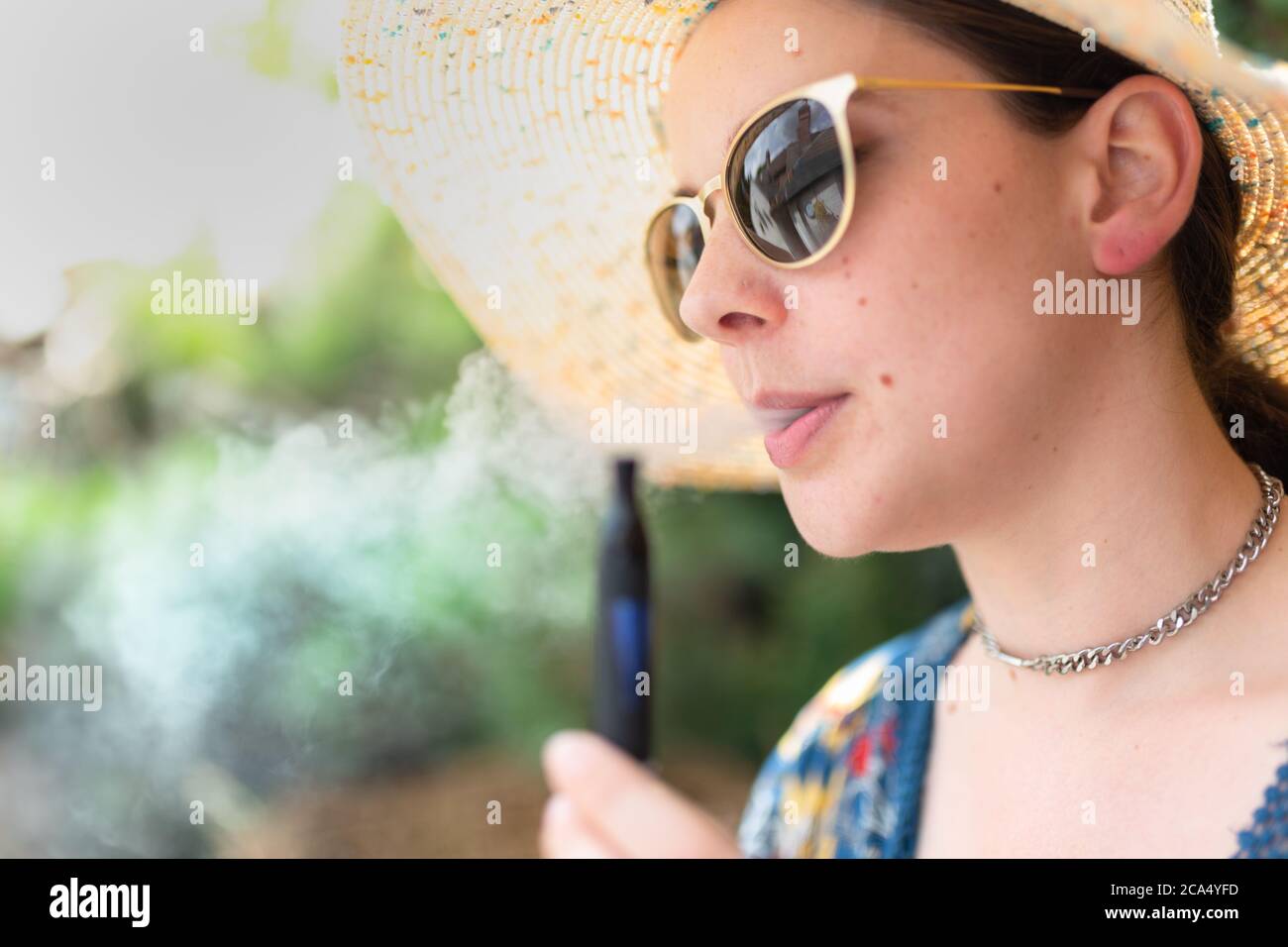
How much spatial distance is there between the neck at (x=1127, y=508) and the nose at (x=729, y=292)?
0.32m

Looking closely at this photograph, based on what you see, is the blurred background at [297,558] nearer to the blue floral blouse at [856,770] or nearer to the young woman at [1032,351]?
the blue floral blouse at [856,770]

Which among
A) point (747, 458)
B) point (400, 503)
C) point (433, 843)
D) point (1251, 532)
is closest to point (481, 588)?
point (400, 503)

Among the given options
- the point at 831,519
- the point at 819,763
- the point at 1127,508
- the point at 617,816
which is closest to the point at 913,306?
the point at 831,519

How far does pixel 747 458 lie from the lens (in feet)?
6.44

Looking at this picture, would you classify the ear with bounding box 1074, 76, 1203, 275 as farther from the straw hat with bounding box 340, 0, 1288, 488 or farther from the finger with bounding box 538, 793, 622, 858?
the finger with bounding box 538, 793, 622, 858

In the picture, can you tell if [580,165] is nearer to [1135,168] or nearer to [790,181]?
[790,181]

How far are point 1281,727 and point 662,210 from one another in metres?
0.93

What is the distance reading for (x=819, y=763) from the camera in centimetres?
171

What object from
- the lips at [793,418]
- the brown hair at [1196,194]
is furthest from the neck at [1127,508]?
the lips at [793,418]

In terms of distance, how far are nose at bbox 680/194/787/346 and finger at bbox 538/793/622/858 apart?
58 cm

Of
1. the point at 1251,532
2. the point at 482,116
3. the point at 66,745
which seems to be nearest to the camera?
the point at 1251,532

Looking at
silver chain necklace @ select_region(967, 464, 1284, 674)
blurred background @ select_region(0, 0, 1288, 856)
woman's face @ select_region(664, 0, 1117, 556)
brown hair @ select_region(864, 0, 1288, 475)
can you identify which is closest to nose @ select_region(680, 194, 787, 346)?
woman's face @ select_region(664, 0, 1117, 556)

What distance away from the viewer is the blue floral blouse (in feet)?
5.12
